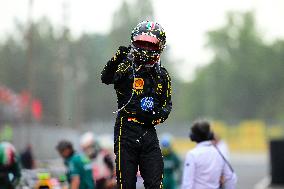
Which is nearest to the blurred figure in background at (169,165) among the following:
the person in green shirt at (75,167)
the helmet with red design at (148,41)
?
the person in green shirt at (75,167)

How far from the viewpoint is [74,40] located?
193 ft

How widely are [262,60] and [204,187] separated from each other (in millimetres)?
110456

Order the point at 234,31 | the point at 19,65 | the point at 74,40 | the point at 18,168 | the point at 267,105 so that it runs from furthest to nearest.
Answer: the point at 234,31, the point at 267,105, the point at 19,65, the point at 74,40, the point at 18,168

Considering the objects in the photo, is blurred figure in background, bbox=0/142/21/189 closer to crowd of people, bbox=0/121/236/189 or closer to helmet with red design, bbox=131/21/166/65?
crowd of people, bbox=0/121/236/189

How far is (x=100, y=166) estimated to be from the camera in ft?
51.8

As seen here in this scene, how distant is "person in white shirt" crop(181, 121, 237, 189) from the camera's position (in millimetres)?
10203

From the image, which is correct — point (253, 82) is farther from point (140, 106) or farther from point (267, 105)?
point (140, 106)

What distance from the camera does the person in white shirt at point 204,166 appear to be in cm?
1020

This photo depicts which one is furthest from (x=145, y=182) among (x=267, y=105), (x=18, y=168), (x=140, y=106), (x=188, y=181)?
(x=267, y=105)

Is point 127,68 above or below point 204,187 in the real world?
above

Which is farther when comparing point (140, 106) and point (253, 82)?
point (253, 82)

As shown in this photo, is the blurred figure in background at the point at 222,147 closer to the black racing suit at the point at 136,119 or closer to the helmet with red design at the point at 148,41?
the black racing suit at the point at 136,119

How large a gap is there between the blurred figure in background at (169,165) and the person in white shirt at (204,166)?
875cm

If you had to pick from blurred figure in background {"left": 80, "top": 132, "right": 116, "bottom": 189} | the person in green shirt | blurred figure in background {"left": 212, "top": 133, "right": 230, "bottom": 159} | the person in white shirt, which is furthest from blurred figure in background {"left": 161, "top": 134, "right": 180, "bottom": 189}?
the person in white shirt
